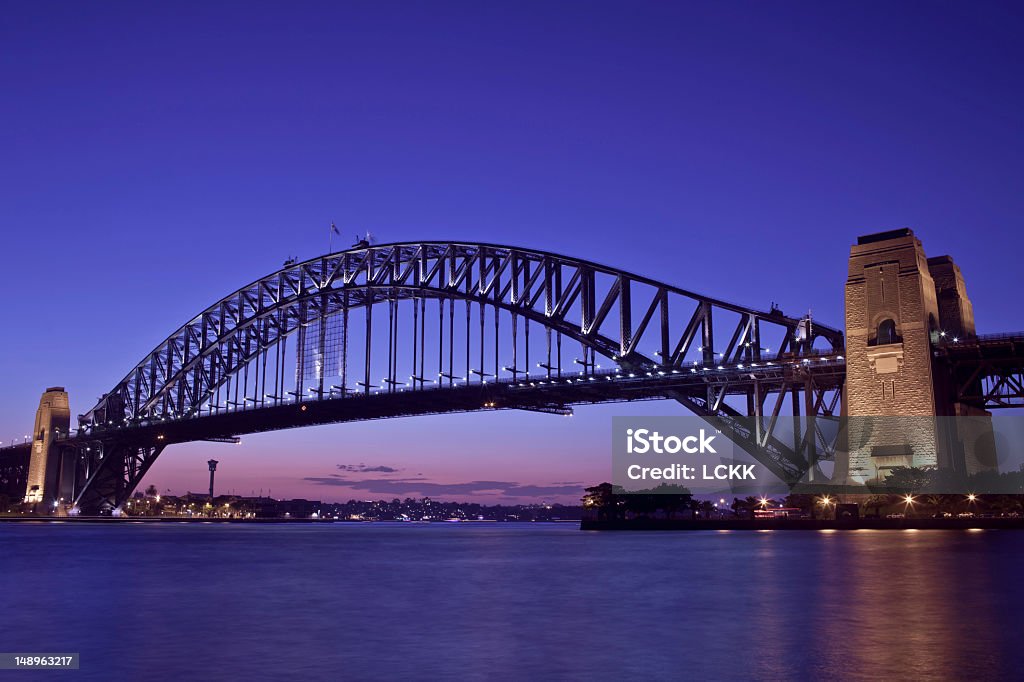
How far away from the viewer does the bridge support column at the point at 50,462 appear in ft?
422

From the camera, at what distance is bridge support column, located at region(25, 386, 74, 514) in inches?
5064

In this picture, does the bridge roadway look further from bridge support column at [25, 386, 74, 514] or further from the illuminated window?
bridge support column at [25, 386, 74, 514]

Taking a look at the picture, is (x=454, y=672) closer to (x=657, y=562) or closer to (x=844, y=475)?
(x=657, y=562)

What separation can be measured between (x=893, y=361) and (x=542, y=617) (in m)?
45.8

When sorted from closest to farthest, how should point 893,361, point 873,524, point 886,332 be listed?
point 873,524 < point 893,361 < point 886,332

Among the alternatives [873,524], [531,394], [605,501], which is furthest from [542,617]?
[605,501]

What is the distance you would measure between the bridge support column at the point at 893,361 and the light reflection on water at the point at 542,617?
74.6 ft

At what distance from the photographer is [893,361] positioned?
6097 centimetres

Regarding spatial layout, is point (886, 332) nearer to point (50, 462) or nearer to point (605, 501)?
point (605, 501)

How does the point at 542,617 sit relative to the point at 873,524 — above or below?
below

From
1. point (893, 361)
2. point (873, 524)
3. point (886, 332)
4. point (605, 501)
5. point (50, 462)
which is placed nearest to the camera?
point (873, 524)

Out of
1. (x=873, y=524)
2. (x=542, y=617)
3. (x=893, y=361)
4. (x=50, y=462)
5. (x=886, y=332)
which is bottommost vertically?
(x=542, y=617)

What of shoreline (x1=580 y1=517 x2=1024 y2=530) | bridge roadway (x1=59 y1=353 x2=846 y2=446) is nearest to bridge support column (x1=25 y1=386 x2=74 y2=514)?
bridge roadway (x1=59 y1=353 x2=846 y2=446)

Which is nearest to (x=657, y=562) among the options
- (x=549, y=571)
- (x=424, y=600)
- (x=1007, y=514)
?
(x=549, y=571)
